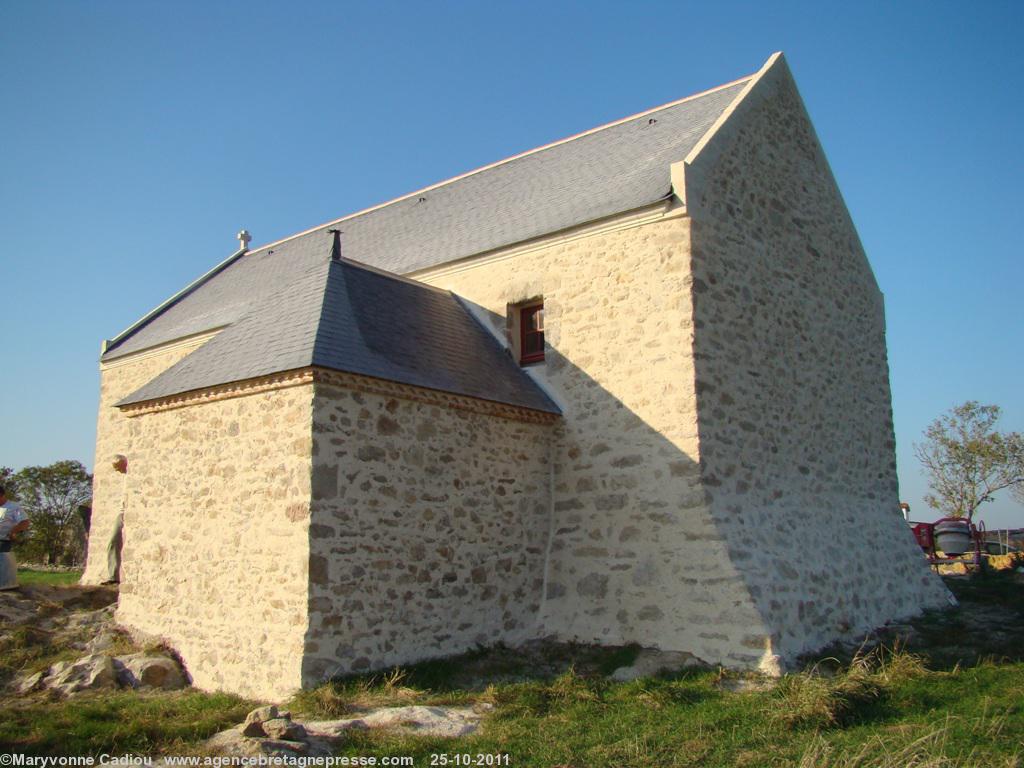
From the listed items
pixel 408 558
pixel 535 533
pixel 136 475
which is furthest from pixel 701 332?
pixel 136 475

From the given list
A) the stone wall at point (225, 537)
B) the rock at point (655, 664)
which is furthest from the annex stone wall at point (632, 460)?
the stone wall at point (225, 537)

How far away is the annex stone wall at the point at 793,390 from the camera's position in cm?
1015

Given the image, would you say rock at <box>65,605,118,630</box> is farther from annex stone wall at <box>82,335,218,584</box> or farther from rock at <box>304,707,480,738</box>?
rock at <box>304,707,480,738</box>

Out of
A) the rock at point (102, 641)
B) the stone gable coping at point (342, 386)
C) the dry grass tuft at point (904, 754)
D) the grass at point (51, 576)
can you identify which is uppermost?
the stone gable coping at point (342, 386)

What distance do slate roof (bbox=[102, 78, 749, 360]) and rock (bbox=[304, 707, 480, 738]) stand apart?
19.0 ft

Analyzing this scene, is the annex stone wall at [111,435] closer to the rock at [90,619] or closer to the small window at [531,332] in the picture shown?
the rock at [90,619]

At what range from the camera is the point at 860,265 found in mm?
14461

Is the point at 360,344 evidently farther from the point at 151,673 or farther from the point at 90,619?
the point at 90,619

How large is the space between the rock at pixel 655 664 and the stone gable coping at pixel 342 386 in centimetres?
342

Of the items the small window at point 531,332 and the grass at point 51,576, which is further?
the grass at point 51,576

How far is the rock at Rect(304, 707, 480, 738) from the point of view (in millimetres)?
6637

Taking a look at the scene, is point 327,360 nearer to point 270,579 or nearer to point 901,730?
point 270,579

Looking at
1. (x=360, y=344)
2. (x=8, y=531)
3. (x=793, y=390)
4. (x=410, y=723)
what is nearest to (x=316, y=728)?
(x=410, y=723)

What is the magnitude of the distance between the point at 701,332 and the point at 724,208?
2004 millimetres
